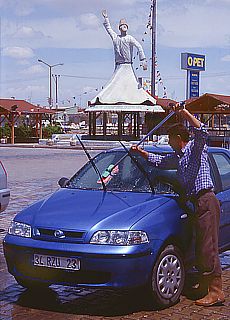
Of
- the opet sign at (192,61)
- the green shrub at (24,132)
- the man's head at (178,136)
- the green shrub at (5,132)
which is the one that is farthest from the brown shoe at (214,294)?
the green shrub at (24,132)

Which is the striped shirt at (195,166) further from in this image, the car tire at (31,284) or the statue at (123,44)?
the statue at (123,44)

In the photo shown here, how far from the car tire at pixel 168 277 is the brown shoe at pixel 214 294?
0.24 metres

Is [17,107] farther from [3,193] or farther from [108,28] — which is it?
[3,193]

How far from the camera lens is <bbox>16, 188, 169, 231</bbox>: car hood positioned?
5957 mm

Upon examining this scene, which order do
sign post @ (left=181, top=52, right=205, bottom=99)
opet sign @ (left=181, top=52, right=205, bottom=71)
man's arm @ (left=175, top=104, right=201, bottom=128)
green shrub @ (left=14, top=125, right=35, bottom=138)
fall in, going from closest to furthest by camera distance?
1. man's arm @ (left=175, top=104, right=201, bottom=128)
2. sign post @ (left=181, top=52, right=205, bottom=99)
3. opet sign @ (left=181, top=52, right=205, bottom=71)
4. green shrub @ (left=14, top=125, right=35, bottom=138)

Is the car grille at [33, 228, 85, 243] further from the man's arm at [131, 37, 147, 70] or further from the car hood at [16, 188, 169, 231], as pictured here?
the man's arm at [131, 37, 147, 70]

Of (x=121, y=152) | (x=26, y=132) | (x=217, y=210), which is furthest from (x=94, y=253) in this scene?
(x=26, y=132)

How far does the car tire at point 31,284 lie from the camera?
6.20 meters

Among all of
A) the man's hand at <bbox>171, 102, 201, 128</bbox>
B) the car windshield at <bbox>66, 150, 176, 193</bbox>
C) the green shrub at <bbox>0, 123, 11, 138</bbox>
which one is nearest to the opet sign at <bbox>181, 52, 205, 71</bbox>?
the green shrub at <bbox>0, 123, 11, 138</bbox>

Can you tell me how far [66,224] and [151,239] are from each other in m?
0.78

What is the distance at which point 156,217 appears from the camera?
612cm

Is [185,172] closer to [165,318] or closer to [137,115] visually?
[165,318]

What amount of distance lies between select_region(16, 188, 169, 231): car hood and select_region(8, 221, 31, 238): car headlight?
0.18ft

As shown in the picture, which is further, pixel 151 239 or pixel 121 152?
pixel 121 152
